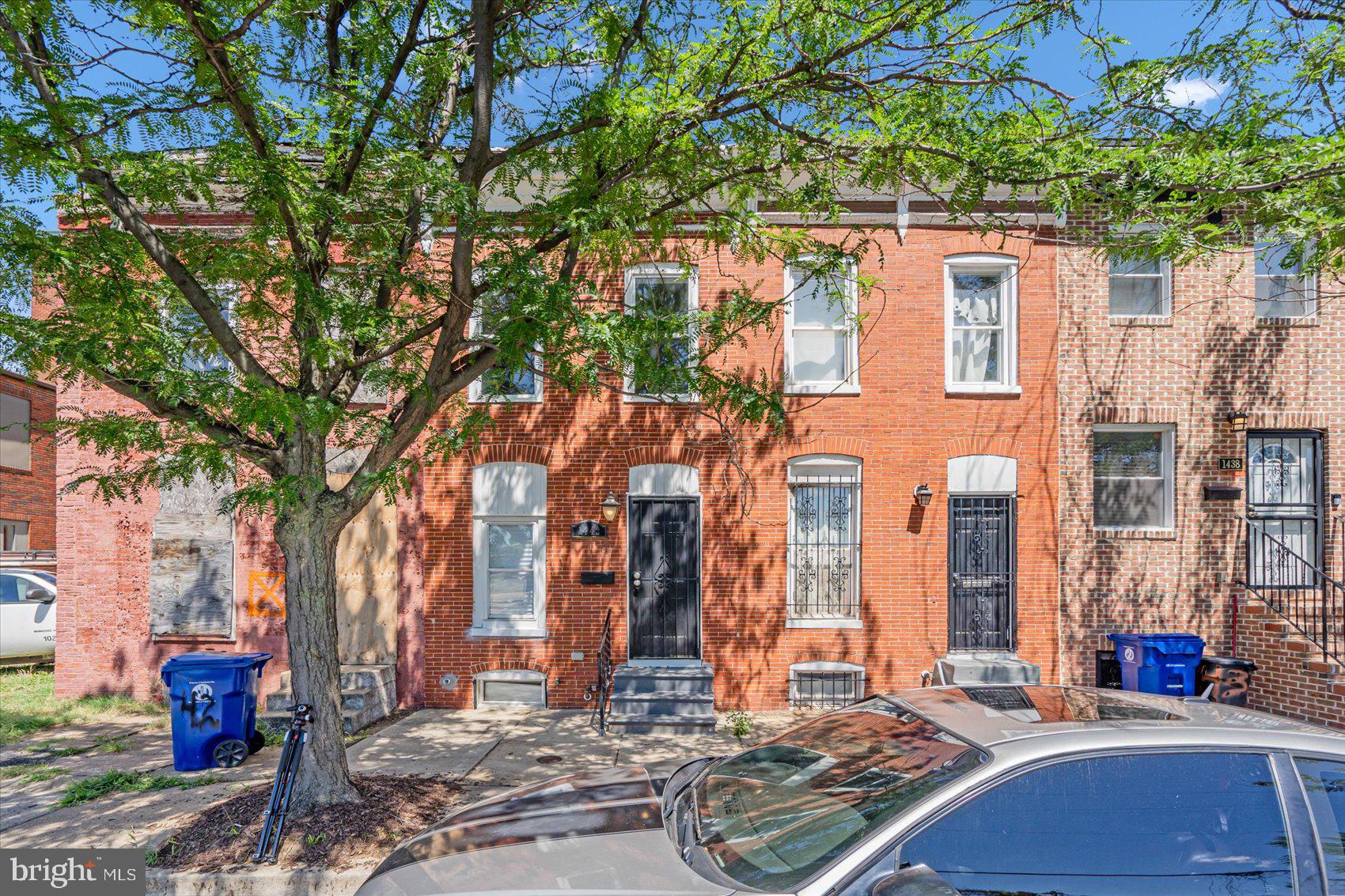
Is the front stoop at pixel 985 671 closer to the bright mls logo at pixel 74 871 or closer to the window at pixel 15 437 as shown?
the bright mls logo at pixel 74 871

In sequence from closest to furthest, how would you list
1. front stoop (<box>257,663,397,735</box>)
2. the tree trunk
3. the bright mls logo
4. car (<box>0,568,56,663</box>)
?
1. the bright mls logo
2. the tree trunk
3. front stoop (<box>257,663,397,735</box>)
4. car (<box>0,568,56,663</box>)

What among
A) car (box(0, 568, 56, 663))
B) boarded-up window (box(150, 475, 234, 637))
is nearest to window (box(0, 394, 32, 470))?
car (box(0, 568, 56, 663))

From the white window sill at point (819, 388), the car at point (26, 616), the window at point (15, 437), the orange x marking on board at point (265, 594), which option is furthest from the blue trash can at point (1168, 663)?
the window at point (15, 437)

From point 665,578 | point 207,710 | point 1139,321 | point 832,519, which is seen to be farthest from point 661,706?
point 1139,321

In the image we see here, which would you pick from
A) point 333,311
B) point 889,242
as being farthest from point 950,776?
point 889,242

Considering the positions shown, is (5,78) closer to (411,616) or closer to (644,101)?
(644,101)

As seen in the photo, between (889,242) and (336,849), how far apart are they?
8707 mm

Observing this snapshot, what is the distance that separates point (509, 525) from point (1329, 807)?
8.23 m

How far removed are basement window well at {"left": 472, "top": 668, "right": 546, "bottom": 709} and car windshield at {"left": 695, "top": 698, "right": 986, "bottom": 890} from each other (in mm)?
6068

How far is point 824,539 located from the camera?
30.9ft

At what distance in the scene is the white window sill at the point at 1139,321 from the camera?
31.0ft

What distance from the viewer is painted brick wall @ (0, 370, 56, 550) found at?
16.5 metres

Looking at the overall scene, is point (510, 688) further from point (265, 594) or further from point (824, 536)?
point (824, 536)

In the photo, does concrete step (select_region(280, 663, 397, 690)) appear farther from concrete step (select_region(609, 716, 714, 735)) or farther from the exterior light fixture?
the exterior light fixture
